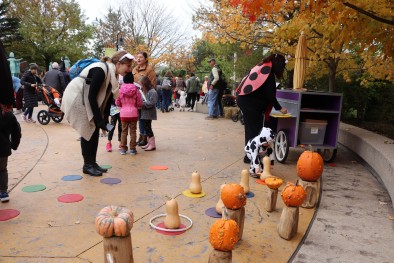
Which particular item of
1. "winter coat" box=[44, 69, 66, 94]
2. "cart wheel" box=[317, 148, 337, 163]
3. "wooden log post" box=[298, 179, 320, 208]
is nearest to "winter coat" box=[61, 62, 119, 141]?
"wooden log post" box=[298, 179, 320, 208]

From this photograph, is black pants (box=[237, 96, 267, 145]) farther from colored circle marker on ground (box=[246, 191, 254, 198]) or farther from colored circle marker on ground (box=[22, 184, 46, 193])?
colored circle marker on ground (box=[22, 184, 46, 193])

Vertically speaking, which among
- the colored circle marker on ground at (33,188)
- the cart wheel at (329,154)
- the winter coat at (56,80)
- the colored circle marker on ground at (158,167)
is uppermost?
the winter coat at (56,80)

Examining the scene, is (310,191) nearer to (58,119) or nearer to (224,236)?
(224,236)

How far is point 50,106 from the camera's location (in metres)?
9.88

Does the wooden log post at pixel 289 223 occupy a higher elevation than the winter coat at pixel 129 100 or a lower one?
lower

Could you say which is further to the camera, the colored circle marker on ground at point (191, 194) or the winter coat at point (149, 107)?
the winter coat at point (149, 107)

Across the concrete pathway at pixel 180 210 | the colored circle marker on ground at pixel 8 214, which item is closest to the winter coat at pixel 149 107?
the concrete pathway at pixel 180 210

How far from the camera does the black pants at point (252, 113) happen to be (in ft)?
16.1

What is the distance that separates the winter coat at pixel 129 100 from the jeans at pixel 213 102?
5826mm

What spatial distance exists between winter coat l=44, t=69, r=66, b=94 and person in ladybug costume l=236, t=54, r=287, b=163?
7.81 metres

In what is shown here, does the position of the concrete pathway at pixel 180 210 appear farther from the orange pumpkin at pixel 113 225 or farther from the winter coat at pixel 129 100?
the winter coat at pixel 129 100

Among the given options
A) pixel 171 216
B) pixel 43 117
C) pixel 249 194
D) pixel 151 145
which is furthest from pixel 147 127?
pixel 43 117

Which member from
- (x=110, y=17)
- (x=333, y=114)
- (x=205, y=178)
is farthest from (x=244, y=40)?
(x=110, y=17)

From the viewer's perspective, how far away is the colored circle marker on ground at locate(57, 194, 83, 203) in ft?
12.3
